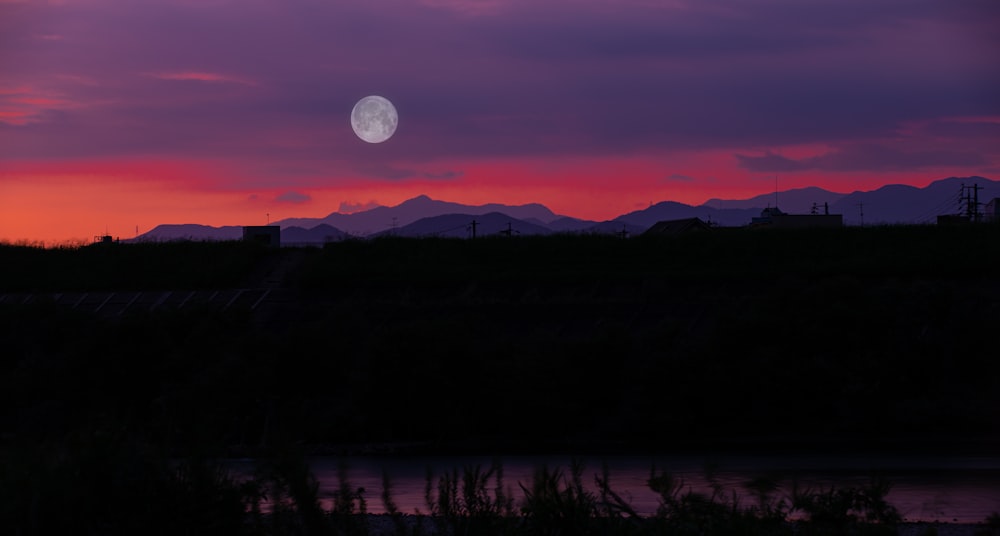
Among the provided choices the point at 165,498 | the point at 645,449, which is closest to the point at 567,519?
the point at 165,498

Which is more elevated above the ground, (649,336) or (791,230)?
(791,230)

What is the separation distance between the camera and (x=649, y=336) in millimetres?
35312

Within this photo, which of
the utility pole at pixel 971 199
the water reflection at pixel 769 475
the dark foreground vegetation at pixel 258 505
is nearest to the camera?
the dark foreground vegetation at pixel 258 505

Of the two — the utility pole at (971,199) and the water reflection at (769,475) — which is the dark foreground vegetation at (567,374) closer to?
the water reflection at (769,475)

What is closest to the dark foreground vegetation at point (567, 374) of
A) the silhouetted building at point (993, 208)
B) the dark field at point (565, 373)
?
the dark field at point (565, 373)

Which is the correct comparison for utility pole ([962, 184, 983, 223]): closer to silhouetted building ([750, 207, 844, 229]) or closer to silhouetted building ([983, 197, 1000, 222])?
silhouetted building ([983, 197, 1000, 222])

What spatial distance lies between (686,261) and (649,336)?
14.0m

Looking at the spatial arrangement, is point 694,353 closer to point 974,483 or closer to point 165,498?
point 974,483

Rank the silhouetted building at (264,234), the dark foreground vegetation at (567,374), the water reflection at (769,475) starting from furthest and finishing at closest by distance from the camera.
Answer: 1. the silhouetted building at (264,234)
2. the dark foreground vegetation at (567,374)
3. the water reflection at (769,475)

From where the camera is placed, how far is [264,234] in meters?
58.3

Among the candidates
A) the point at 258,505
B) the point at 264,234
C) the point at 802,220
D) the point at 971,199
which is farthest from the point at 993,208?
the point at 258,505

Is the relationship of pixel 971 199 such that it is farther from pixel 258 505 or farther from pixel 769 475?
pixel 258 505

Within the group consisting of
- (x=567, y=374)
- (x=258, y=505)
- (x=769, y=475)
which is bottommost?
(x=769, y=475)

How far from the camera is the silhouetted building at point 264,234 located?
57400mm
